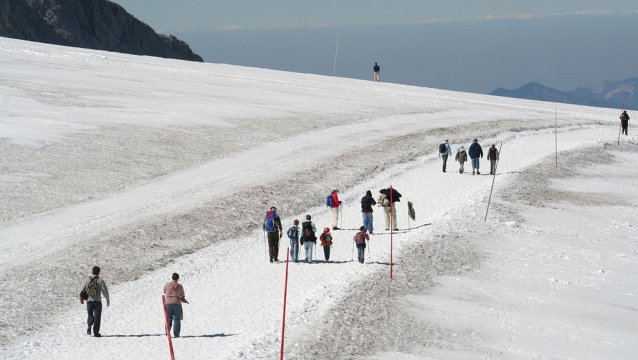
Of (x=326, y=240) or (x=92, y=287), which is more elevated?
(x=326, y=240)

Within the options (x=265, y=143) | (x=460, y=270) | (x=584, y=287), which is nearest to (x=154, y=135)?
(x=265, y=143)

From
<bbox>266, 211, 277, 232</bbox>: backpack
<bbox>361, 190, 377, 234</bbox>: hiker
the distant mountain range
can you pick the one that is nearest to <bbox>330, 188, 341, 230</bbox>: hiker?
<bbox>361, 190, 377, 234</bbox>: hiker

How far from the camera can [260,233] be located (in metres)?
25.2

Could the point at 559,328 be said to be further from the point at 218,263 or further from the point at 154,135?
the point at 154,135

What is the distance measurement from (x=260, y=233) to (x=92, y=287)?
9.81m

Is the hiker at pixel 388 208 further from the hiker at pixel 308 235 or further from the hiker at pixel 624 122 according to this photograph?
the hiker at pixel 624 122

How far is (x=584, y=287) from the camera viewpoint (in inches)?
860

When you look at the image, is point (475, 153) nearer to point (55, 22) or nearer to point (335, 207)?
point (335, 207)

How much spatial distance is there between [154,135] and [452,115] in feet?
79.7

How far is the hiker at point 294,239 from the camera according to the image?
70.6 feet

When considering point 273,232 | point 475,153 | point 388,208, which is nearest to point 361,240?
point 273,232

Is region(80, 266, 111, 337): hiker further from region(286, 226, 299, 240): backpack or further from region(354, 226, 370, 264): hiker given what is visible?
region(354, 226, 370, 264): hiker

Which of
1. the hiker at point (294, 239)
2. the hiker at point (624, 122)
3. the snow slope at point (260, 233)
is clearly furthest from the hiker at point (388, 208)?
the hiker at point (624, 122)

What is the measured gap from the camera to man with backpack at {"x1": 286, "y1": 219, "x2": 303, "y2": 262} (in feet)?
70.6
